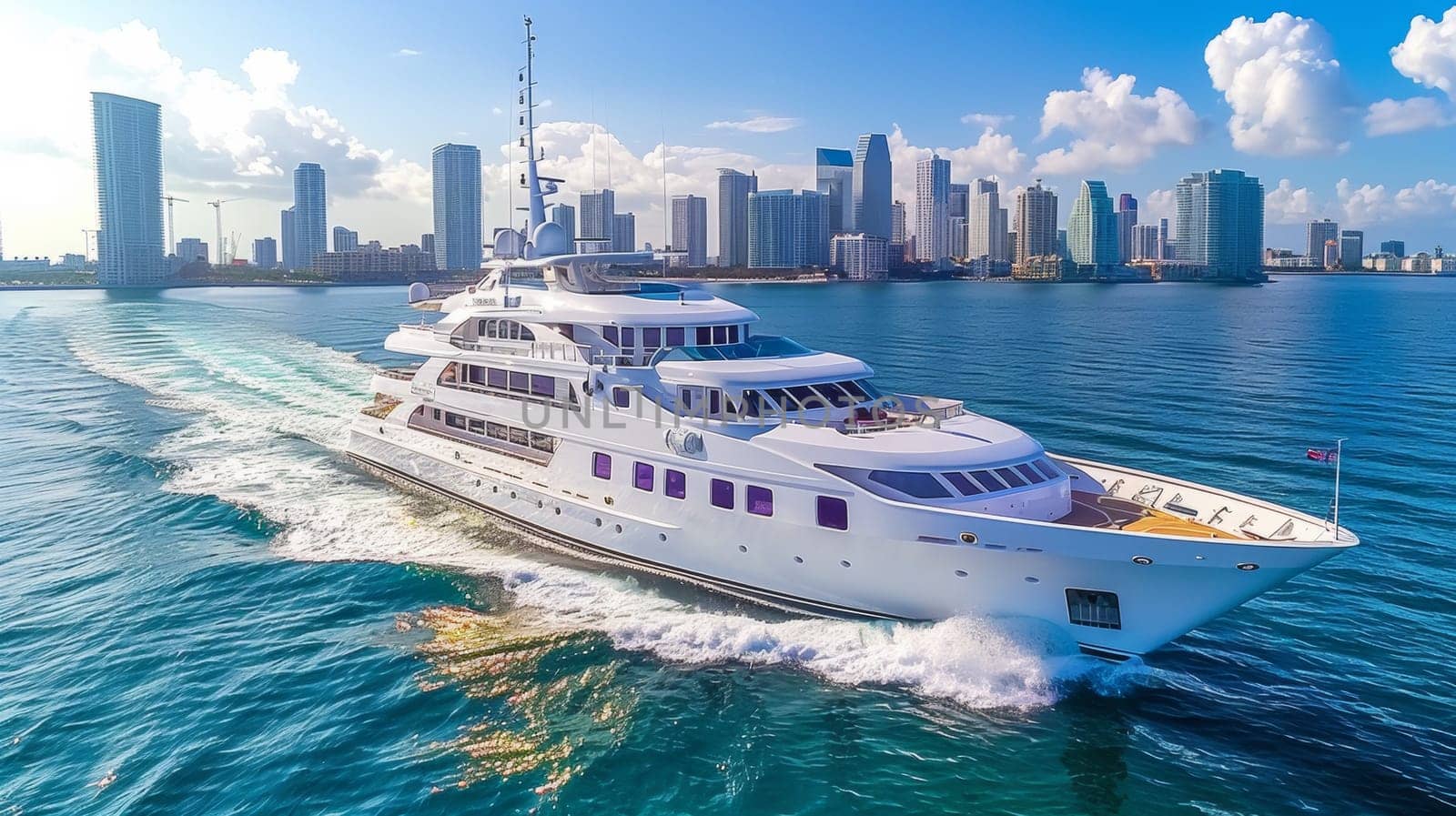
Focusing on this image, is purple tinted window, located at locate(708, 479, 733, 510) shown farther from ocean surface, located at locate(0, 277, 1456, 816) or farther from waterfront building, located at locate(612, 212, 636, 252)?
waterfront building, located at locate(612, 212, 636, 252)

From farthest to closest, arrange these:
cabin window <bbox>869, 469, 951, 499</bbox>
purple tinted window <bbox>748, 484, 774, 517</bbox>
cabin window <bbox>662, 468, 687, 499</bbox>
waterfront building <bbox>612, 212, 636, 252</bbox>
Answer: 1. waterfront building <bbox>612, 212, 636, 252</bbox>
2. cabin window <bbox>662, 468, 687, 499</bbox>
3. purple tinted window <bbox>748, 484, 774, 517</bbox>
4. cabin window <bbox>869, 469, 951, 499</bbox>

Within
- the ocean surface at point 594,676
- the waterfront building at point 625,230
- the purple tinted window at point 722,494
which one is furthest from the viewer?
the waterfront building at point 625,230

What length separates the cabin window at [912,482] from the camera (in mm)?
16781

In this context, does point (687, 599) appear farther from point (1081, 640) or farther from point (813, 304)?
point (813, 304)

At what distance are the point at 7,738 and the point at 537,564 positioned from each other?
10.3 metres

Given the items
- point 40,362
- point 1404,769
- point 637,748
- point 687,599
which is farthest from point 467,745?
point 40,362

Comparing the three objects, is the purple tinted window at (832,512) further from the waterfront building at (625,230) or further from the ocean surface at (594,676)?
the waterfront building at (625,230)

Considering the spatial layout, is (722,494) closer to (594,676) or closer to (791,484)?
(791,484)

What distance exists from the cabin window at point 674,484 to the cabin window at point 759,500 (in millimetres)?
1789

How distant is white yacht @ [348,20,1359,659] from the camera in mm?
15352

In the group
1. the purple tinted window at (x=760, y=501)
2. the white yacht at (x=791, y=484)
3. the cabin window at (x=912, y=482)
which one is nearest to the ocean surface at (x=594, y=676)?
the white yacht at (x=791, y=484)

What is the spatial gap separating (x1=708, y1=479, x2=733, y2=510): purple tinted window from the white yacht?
0.03 meters

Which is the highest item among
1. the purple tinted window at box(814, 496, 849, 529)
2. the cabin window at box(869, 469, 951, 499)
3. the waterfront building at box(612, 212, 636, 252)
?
the waterfront building at box(612, 212, 636, 252)

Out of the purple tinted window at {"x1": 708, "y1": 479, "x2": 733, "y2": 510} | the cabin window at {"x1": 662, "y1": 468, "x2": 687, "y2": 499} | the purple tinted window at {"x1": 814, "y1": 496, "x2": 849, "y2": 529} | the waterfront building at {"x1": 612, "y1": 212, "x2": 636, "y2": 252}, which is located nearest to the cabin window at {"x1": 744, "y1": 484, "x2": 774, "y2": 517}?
the purple tinted window at {"x1": 708, "y1": 479, "x2": 733, "y2": 510}
